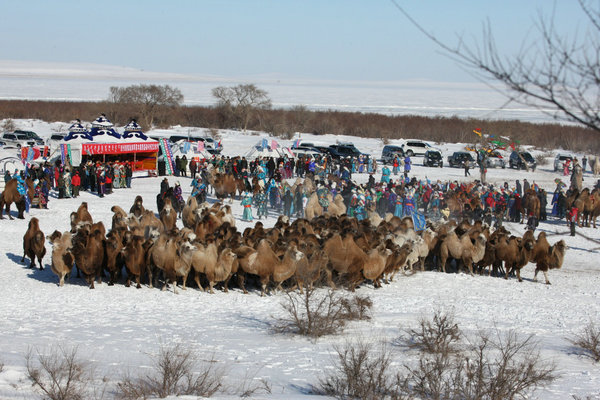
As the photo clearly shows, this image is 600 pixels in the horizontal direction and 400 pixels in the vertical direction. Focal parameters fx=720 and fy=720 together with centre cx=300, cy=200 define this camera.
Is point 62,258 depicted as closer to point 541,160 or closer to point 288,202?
point 288,202

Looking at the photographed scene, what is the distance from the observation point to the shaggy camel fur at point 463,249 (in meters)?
16.0

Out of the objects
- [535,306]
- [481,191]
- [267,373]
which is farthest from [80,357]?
[481,191]

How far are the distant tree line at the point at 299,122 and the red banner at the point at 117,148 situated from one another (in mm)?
22902

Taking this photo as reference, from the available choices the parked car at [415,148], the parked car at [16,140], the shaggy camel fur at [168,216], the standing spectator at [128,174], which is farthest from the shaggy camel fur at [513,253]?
the parked car at [16,140]

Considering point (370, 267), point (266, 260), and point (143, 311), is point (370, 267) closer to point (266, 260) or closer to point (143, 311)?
point (266, 260)

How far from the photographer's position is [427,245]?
640 inches

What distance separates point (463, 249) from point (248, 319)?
6.46 m

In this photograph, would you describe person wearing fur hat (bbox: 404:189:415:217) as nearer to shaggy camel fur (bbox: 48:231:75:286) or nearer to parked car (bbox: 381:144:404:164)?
shaggy camel fur (bbox: 48:231:75:286)

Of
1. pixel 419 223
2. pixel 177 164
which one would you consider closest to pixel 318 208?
pixel 419 223

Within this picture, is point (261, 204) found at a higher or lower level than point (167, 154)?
lower

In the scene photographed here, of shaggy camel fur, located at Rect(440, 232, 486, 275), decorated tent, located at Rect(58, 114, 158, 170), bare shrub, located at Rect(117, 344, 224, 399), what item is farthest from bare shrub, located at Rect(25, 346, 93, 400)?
decorated tent, located at Rect(58, 114, 158, 170)

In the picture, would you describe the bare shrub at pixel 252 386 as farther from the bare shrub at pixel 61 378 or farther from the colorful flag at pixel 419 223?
the colorful flag at pixel 419 223

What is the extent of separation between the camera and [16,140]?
136 feet

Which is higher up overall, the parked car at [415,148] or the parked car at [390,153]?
the parked car at [415,148]
